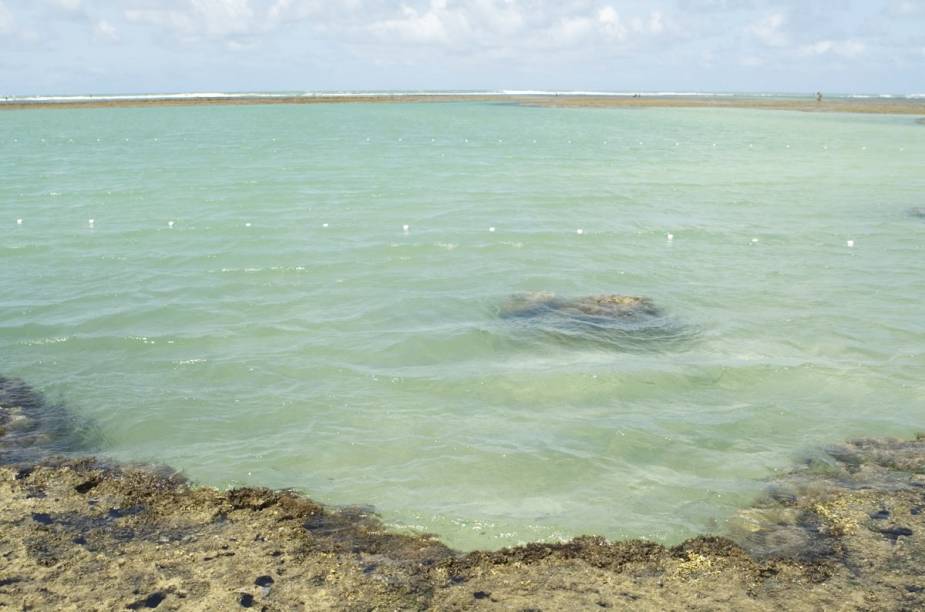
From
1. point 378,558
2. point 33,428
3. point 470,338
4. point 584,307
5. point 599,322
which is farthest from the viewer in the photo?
point 584,307

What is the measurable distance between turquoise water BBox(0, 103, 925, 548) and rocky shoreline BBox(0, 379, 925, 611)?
1.52 feet

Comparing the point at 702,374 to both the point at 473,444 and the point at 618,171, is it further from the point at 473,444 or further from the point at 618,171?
the point at 618,171

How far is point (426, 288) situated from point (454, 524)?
904 centimetres

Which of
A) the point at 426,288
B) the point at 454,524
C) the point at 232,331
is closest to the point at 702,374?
the point at 454,524

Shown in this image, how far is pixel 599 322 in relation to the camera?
13273 millimetres

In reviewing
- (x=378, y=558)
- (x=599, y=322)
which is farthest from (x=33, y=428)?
(x=599, y=322)

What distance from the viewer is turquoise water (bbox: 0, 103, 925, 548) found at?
8.31 metres

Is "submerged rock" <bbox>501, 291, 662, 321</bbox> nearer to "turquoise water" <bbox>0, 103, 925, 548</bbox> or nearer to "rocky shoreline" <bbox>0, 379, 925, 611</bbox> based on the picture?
"turquoise water" <bbox>0, 103, 925, 548</bbox>

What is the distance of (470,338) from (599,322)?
2331 mm

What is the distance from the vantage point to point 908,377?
435 inches

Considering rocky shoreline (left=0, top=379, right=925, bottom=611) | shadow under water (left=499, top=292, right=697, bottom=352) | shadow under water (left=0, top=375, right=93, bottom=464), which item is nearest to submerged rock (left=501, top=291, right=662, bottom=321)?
shadow under water (left=499, top=292, right=697, bottom=352)

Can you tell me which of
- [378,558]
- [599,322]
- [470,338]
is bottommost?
[378,558]

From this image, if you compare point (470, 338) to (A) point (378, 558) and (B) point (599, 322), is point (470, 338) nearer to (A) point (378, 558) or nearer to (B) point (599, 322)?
(B) point (599, 322)

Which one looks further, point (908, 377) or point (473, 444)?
point (908, 377)
